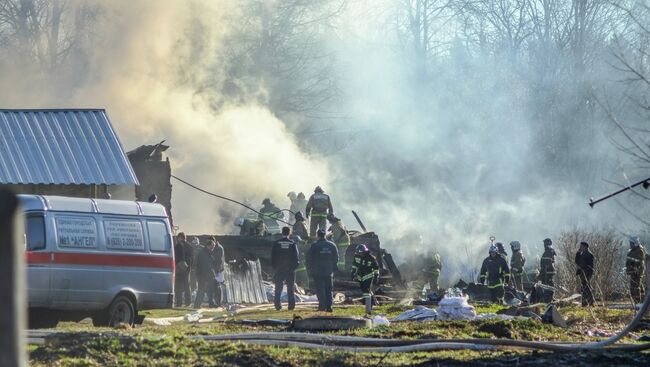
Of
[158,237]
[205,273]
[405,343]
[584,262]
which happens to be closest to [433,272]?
[584,262]

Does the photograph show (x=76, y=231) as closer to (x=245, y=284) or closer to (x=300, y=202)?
(x=245, y=284)

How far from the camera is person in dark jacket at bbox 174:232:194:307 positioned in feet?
84.2

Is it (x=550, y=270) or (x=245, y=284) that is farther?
(x=550, y=270)

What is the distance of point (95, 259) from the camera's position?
17.4 m

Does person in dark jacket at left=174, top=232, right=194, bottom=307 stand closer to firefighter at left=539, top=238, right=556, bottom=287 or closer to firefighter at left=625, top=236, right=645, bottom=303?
firefighter at left=539, top=238, right=556, bottom=287

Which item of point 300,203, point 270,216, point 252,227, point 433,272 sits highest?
point 300,203

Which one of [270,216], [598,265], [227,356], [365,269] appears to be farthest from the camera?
[270,216]

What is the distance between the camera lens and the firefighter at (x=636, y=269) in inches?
969

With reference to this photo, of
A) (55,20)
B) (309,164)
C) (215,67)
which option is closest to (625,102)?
(309,164)

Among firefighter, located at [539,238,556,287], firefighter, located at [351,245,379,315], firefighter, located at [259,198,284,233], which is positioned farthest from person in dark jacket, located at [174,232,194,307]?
firefighter, located at [539,238,556,287]

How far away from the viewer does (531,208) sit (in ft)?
160

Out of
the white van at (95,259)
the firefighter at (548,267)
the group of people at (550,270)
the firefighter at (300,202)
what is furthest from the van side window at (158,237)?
the firefighter at (300,202)

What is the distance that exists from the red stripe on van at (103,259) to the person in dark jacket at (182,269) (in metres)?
7.00

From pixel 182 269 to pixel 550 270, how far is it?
368 inches
